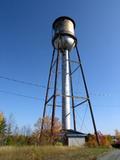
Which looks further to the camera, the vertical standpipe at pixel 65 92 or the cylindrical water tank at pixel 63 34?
the cylindrical water tank at pixel 63 34

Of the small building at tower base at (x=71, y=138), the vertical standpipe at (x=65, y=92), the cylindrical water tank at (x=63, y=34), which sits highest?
the cylindrical water tank at (x=63, y=34)

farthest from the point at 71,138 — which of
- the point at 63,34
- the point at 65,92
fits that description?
the point at 63,34

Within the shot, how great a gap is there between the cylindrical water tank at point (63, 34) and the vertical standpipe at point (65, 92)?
3.89 ft

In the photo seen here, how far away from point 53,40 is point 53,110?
35.9 feet

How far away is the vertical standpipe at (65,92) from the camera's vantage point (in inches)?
1142

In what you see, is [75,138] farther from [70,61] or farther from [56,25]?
[56,25]

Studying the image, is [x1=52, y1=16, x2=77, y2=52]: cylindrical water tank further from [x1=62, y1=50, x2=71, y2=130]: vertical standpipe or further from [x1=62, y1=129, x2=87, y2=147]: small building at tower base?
[x1=62, y1=129, x2=87, y2=147]: small building at tower base

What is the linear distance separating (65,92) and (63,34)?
7.91 metres

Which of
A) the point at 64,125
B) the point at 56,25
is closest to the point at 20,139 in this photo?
the point at 64,125

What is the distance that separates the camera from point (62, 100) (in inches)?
1174

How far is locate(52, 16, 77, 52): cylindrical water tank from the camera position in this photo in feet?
101

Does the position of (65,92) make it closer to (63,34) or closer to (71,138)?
(71,138)

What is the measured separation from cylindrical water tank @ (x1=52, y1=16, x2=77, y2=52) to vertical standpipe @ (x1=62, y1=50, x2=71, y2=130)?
3.89 ft

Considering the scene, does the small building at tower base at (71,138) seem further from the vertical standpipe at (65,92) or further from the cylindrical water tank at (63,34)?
the cylindrical water tank at (63,34)
